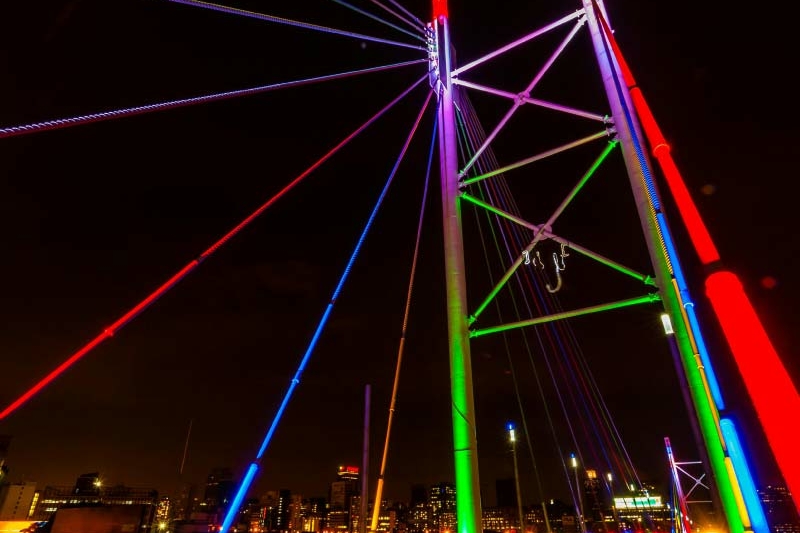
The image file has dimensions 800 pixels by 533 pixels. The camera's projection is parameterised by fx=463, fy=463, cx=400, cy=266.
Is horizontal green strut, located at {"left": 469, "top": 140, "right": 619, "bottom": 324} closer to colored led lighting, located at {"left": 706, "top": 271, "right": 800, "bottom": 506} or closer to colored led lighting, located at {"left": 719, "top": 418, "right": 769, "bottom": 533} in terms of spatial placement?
colored led lighting, located at {"left": 719, "top": 418, "right": 769, "bottom": 533}

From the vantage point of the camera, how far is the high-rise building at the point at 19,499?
45847 millimetres

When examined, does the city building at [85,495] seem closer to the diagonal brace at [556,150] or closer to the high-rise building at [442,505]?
the diagonal brace at [556,150]

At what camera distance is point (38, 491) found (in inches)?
2140

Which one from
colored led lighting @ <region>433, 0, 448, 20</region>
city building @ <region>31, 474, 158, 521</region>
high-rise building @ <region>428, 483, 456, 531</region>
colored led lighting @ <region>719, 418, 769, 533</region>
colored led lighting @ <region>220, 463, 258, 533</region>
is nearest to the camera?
colored led lighting @ <region>719, 418, 769, 533</region>

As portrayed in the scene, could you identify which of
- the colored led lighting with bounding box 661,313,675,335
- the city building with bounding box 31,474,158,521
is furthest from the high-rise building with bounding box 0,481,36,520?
the colored led lighting with bounding box 661,313,675,335

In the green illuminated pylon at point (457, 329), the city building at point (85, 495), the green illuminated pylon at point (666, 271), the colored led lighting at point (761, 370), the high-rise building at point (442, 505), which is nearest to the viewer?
the colored led lighting at point (761, 370)

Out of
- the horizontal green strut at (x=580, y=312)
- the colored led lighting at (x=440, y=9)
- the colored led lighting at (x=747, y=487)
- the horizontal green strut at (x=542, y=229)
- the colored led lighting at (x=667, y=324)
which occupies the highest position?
the colored led lighting at (x=440, y=9)

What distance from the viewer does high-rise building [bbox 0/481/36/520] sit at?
4585 cm

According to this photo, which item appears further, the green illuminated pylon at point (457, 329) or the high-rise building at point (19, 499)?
the high-rise building at point (19, 499)

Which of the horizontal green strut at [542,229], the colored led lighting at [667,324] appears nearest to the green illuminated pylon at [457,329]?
the horizontal green strut at [542,229]

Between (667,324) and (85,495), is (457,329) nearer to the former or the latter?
(667,324)

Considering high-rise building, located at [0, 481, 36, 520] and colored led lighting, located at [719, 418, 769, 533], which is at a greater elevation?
high-rise building, located at [0, 481, 36, 520]

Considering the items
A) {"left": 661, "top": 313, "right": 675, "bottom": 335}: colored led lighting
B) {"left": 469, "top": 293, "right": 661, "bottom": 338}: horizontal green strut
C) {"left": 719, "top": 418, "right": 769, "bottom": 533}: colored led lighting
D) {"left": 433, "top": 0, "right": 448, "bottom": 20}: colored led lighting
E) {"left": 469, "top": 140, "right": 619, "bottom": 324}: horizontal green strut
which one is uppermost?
{"left": 433, "top": 0, "right": 448, "bottom": 20}: colored led lighting

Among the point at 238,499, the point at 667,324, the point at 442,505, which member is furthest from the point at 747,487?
the point at 442,505
